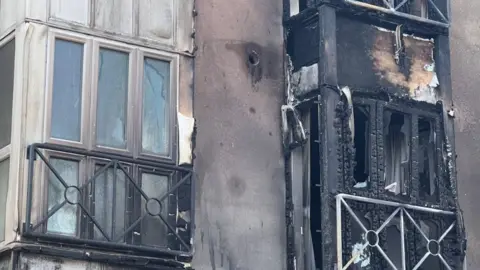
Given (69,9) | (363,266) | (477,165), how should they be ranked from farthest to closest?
(477,165), (363,266), (69,9)

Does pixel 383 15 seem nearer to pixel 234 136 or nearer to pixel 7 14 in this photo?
pixel 234 136

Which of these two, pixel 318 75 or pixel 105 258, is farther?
pixel 318 75

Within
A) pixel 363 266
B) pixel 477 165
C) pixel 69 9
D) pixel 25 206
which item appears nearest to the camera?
pixel 25 206

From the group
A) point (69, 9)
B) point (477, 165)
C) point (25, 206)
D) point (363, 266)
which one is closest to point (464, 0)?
point (477, 165)

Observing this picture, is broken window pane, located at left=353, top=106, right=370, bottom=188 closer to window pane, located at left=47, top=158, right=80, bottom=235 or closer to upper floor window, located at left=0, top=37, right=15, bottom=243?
window pane, located at left=47, top=158, right=80, bottom=235

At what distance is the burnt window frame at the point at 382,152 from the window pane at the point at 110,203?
2.69m

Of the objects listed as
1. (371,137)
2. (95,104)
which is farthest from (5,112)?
(371,137)

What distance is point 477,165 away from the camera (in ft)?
54.9

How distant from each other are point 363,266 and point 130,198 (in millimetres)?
2926

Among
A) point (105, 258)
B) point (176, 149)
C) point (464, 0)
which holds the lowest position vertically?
point (105, 258)

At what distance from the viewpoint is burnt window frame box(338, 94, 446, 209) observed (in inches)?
582

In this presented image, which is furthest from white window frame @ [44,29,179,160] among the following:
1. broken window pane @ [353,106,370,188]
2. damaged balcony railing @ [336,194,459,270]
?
broken window pane @ [353,106,370,188]

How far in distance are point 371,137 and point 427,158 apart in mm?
1022

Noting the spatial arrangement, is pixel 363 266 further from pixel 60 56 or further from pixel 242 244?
pixel 60 56
